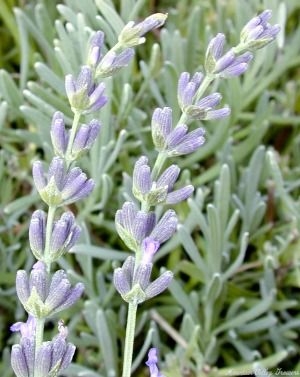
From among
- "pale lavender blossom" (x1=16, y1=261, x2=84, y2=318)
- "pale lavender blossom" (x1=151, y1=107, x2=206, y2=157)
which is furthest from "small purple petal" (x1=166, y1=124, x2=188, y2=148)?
"pale lavender blossom" (x1=16, y1=261, x2=84, y2=318)

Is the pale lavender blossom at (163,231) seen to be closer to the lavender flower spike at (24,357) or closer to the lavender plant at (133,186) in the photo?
the lavender plant at (133,186)

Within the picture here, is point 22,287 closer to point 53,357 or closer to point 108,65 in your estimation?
point 53,357

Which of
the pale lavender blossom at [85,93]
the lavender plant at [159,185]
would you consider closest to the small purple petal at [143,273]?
the lavender plant at [159,185]

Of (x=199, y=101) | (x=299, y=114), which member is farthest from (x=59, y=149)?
(x=299, y=114)

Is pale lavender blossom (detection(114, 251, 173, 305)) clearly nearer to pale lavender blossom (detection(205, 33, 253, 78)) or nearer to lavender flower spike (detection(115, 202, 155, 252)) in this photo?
lavender flower spike (detection(115, 202, 155, 252))

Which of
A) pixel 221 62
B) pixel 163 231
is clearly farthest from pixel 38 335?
pixel 221 62
